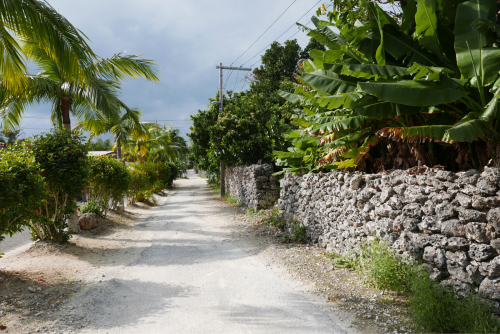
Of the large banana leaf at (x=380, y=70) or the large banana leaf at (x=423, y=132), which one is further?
the large banana leaf at (x=380, y=70)

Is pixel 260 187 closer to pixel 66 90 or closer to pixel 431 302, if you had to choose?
pixel 66 90

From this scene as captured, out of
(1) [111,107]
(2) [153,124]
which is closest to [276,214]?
(1) [111,107]

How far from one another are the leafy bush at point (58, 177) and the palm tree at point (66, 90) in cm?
160

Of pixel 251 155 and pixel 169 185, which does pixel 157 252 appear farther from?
pixel 169 185

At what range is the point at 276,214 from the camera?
413 inches

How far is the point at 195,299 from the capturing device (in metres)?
4.68

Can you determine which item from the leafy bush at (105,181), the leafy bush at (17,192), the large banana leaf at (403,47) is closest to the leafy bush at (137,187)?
the leafy bush at (105,181)

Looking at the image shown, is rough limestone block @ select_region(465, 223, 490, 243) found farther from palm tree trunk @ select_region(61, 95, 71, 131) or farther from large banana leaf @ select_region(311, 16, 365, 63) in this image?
palm tree trunk @ select_region(61, 95, 71, 131)

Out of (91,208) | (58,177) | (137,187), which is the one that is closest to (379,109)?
(58,177)

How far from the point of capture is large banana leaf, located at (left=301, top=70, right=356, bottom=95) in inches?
200

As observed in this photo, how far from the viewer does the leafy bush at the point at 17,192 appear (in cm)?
500

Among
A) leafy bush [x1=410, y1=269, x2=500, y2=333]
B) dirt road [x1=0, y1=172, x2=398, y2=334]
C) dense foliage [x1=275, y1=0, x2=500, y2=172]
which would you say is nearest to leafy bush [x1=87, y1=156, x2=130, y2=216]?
dirt road [x1=0, y1=172, x2=398, y2=334]

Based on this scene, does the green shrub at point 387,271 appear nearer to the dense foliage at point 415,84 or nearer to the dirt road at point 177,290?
the dirt road at point 177,290

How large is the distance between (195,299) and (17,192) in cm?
353
